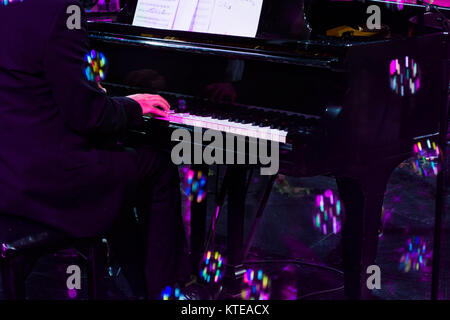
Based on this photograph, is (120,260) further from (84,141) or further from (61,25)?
(61,25)

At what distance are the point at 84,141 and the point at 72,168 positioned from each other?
0.12m

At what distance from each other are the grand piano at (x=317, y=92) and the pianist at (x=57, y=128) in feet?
1.01

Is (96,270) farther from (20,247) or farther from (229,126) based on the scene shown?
(229,126)

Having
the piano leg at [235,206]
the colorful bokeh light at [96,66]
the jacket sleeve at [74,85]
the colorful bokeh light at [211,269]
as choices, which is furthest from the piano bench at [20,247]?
the colorful bokeh light at [96,66]

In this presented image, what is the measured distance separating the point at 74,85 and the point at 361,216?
3.77ft

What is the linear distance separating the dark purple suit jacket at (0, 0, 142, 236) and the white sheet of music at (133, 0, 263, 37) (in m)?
0.53

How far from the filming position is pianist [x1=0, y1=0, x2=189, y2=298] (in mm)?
2354

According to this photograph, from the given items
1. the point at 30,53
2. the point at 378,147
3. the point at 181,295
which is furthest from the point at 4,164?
the point at 378,147

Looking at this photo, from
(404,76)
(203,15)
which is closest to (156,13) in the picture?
(203,15)

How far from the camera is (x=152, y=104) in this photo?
2.77 m

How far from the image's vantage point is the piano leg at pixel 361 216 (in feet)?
8.52

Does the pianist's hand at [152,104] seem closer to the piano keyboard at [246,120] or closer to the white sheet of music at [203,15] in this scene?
the piano keyboard at [246,120]

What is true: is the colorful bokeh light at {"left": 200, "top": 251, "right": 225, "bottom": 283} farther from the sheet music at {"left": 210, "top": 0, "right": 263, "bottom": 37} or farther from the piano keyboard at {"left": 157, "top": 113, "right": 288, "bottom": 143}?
the sheet music at {"left": 210, "top": 0, "right": 263, "bottom": 37}

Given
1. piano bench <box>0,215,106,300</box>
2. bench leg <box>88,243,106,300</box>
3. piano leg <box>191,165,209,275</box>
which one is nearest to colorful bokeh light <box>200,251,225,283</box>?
piano leg <box>191,165,209,275</box>
